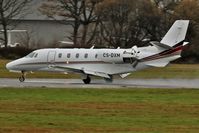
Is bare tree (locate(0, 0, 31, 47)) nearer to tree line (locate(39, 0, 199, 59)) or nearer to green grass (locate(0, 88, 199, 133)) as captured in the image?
tree line (locate(39, 0, 199, 59))

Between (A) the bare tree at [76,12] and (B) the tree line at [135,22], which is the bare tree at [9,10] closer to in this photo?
(A) the bare tree at [76,12]

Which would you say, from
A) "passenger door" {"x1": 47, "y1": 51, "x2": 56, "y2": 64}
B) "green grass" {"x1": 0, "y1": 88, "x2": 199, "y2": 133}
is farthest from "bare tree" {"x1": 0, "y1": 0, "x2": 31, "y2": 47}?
"green grass" {"x1": 0, "y1": 88, "x2": 199, "y2": 133}

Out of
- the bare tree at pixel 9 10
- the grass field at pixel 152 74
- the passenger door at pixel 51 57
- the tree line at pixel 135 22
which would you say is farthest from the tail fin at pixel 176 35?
the bare tree at pixel 9 10

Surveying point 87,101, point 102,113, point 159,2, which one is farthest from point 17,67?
point 159,2

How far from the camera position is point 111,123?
2230 centimetres

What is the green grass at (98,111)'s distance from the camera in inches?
834

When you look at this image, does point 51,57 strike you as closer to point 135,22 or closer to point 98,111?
point 98,111

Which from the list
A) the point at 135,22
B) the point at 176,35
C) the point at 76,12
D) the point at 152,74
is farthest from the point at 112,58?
the point at 76,12

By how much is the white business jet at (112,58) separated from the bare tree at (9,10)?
49.4 meters

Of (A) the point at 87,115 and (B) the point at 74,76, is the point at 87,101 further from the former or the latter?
(B) the point at 74,76

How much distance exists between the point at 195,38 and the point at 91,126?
6627cm

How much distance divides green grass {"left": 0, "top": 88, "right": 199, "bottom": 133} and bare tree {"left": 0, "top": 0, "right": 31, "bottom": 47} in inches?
2480

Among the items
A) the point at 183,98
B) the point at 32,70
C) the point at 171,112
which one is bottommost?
the point at 32,70

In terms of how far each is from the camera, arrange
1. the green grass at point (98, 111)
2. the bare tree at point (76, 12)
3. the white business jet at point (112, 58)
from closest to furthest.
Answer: the green grass at point (98, 111) < the white business jet at point (112, 58) < the bare tree at point (76, 12)
